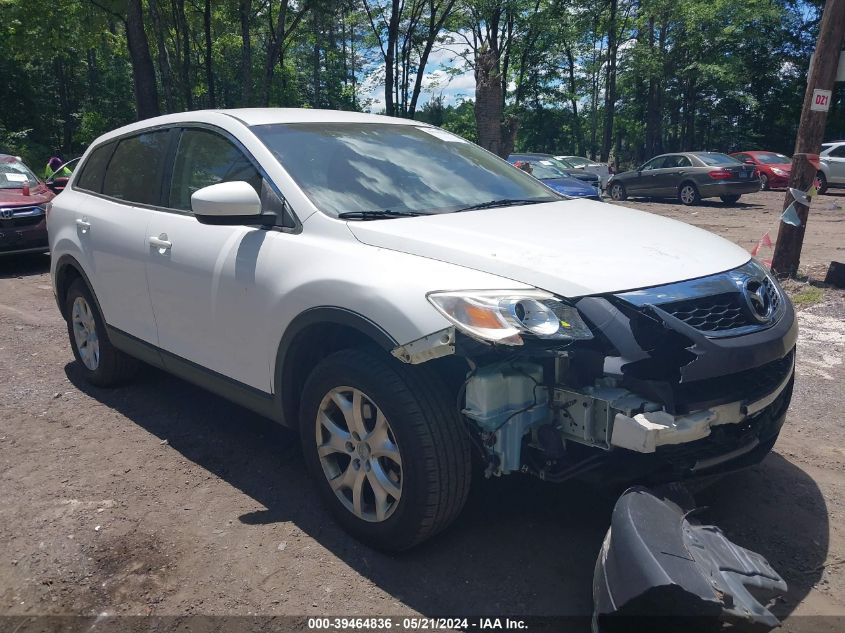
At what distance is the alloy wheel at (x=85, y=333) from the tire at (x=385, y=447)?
245 centimetres

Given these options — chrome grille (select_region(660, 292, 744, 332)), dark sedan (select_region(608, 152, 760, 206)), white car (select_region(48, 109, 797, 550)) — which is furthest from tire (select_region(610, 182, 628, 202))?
chrome grille (select_region(660, 292, 744, 332))

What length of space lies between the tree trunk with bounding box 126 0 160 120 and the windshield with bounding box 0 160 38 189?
16.9 feet

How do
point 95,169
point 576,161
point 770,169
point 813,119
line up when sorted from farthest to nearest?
point 576,161, point 770,169, point 813,119, point 95,169

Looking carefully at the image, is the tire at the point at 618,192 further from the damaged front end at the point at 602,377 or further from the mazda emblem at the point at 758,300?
the damaged front end at the point at 602,377

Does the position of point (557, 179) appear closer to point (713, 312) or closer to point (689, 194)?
point (689, 194)

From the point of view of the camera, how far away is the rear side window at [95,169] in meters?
4.69

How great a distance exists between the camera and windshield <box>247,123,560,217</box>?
3242 millimetres

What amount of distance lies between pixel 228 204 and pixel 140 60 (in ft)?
47.8

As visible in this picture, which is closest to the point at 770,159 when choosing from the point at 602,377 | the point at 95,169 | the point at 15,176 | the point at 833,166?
the point at 833,166

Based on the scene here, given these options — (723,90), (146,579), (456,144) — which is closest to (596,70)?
(723,90)

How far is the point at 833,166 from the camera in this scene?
20.4 meters

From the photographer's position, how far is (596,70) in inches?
1414

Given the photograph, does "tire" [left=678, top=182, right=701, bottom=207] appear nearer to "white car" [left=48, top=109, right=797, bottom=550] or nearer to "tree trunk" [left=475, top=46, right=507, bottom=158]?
"tree trunk" [left=475, top=46, right=507, bottom=158]

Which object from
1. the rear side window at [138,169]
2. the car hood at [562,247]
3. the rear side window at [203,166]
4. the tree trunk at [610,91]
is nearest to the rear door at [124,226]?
the rear side window at [138,169]
